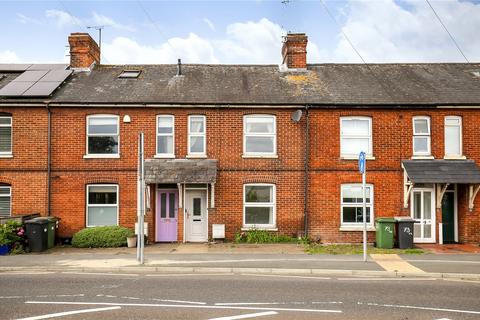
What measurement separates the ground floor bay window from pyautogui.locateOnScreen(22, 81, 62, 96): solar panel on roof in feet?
14.0

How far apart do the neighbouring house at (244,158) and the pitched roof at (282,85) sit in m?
0.13

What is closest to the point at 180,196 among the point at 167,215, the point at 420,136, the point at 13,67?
the point at 167,215

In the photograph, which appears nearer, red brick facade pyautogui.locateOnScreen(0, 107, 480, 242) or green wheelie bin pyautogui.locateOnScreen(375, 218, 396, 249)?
green wheelie bin pyautogui.locateOnScreen(375, 218, 396, 249)

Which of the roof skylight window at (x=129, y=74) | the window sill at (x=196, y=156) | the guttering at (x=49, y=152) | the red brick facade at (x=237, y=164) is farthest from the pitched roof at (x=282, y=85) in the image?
the window sill at (x=196, y=156)

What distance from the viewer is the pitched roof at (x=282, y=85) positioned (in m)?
17.8

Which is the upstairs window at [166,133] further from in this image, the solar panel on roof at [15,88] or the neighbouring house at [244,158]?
the solar panel on roof at [15,88]

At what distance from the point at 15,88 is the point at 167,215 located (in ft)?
27.5

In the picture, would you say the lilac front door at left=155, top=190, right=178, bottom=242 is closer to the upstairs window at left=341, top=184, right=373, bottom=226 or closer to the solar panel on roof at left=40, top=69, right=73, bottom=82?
the upstairs window at left=341, top=184, right=373, bottom=226

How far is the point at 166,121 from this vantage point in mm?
17922

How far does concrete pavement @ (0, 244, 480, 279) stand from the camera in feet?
38.2

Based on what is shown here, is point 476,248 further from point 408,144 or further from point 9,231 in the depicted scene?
point 9,231

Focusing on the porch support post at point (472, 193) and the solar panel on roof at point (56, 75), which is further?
the solar panel on roof at point (56, 75)

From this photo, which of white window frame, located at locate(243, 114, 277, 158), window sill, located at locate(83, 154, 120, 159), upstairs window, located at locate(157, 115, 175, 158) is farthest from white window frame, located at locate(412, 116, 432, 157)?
window sill, located at locate(83, 154, 120, 159)

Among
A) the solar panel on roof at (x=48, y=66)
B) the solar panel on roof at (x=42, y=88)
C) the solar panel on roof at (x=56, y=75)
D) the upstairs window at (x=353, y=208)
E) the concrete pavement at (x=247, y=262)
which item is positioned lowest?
the concrete pavement at (x=247, y=262)
